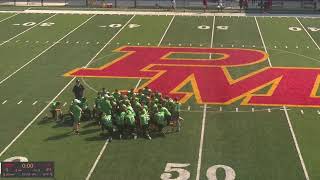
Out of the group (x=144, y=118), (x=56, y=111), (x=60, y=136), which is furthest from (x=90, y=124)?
(x=144, y=118)

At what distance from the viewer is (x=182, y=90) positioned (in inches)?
950

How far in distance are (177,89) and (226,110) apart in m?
3.16

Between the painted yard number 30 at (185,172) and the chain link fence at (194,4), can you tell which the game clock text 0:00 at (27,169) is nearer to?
the painted yard number 30 at (185,172)

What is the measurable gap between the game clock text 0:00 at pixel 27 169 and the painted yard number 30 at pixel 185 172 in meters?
3.24

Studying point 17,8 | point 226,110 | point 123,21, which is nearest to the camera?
point 226,110

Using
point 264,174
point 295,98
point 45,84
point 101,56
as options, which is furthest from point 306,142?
point 101,56

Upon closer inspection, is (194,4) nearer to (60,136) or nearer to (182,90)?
(182,90)

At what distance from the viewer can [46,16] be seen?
135 feet

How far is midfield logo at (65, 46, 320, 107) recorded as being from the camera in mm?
23203

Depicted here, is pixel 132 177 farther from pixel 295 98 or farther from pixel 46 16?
pixel 46 16

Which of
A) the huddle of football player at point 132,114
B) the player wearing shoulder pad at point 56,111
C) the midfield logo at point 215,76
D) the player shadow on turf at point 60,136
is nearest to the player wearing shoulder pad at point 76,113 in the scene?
the huddle of football player at point 132,114

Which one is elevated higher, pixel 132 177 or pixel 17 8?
pixel 17 8

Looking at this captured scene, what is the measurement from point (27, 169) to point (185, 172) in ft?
14.9

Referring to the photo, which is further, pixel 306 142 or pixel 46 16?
pixel 46 16
